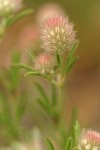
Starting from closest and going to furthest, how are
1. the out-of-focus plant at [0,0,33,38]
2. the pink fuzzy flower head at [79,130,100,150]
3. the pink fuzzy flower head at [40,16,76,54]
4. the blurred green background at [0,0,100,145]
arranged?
the pink fuzzy flower head at [79,130,100,150]
the pink fuzzy flower head at [40,16,76,54]
the out-of-focus plant at [0,0,33,38]
the blurred green background at [0,0,100,145]

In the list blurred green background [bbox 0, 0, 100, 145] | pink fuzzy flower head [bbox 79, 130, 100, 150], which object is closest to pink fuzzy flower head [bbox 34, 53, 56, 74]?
pink fuzzy flower head [bbox 79, 130, 100, 150]

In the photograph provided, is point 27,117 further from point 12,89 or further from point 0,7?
point 0,7

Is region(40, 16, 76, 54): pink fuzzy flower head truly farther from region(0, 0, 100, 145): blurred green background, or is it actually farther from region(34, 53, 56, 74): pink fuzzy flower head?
region(0, 0, 100, 145): blurred green background

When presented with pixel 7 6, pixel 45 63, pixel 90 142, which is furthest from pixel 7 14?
pixel 90 142

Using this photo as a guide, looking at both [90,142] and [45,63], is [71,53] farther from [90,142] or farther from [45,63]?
[90,142]

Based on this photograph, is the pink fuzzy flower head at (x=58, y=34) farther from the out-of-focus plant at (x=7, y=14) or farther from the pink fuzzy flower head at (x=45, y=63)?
the out-of-focus plant at (x=7, y=14)

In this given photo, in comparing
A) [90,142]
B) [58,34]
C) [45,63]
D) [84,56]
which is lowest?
[90,142]

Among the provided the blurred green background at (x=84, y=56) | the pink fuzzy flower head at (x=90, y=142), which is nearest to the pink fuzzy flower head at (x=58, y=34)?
the pink fuzzy flower head at (x=90, y=142)
